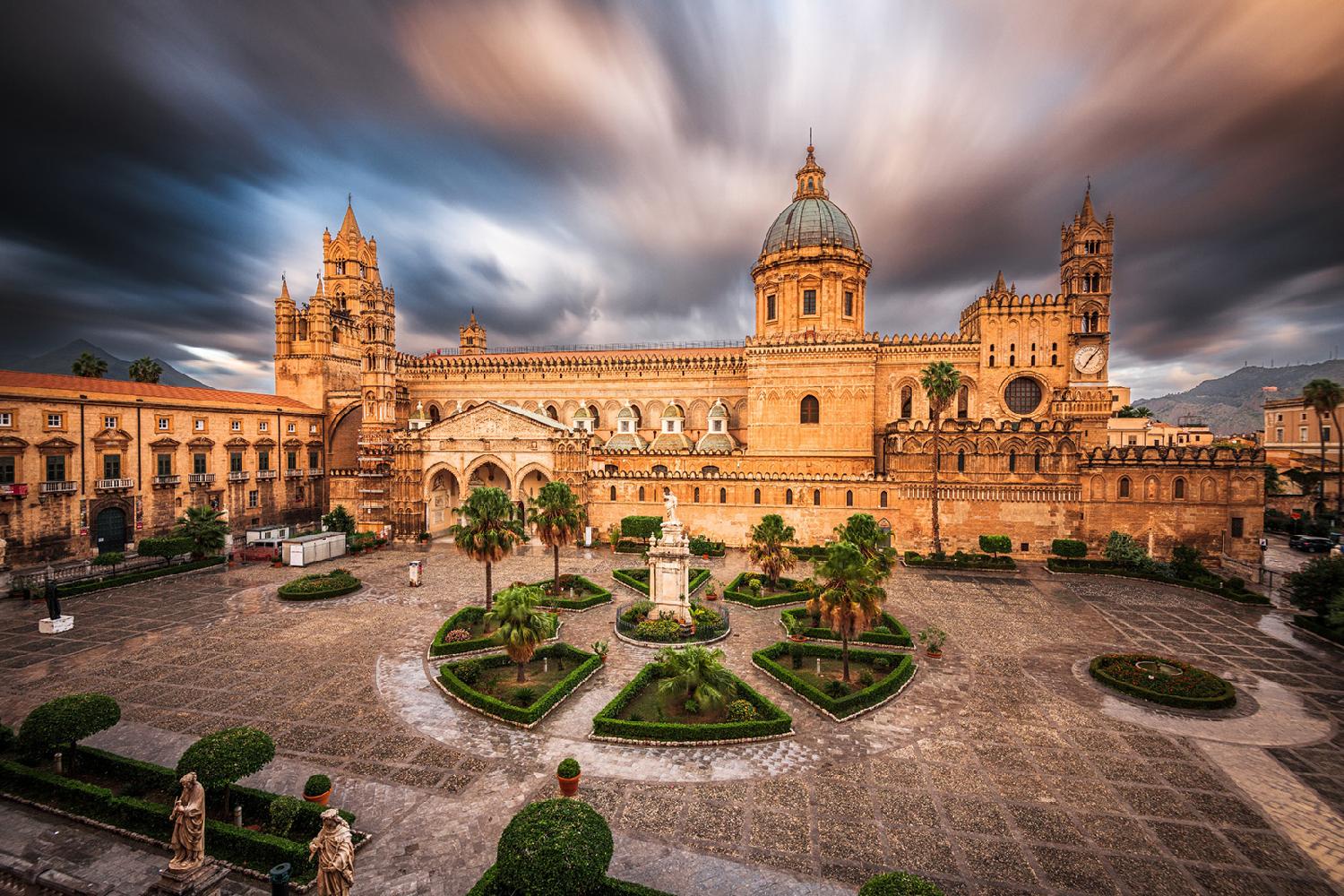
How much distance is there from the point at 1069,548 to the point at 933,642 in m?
23.8

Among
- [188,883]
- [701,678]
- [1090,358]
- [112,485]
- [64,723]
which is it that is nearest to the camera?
[188,883]

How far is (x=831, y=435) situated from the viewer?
50.2 meters

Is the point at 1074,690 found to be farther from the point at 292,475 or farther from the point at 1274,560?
the point at 292,475

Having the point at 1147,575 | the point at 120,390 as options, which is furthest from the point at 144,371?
the point at 1147,575

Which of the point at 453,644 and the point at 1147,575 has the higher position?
the point at 453,644

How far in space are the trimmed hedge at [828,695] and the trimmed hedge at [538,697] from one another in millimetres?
6954

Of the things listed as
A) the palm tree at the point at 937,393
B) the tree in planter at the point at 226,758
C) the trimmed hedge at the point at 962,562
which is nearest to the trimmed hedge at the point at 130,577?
the tree in planter at the point at 226,758

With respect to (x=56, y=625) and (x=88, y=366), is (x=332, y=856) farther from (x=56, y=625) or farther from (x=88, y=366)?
(x=88, y=366)

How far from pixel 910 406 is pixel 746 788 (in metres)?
44.5

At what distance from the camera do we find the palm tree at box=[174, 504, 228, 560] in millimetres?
37531

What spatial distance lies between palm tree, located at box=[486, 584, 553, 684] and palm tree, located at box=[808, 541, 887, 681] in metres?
10.3

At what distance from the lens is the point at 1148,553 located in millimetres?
40875

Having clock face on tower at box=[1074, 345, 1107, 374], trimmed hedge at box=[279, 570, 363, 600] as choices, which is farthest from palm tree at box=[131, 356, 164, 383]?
clock face on tower at box=[1074, 345, 1107, 374]

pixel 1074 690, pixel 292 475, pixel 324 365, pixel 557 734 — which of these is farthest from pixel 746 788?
pixel 324 365
